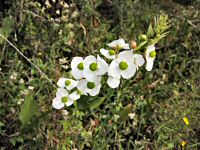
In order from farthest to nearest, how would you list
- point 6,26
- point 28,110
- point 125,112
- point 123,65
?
1. point 6,26
2. point 125,112
3. point 28,110
4. point 123,65

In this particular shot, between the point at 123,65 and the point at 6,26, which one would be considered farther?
the point at 6,26

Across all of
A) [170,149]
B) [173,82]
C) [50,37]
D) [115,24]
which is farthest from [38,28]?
[170,149]

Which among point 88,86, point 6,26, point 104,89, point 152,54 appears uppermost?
point 6,26

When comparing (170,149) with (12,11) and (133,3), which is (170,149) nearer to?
(133,3)

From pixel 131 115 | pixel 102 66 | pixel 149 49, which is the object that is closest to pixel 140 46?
pixel 149 49

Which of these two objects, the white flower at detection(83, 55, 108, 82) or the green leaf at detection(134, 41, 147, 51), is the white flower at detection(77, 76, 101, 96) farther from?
the green leaf at detection(134, 41, 147, 51)

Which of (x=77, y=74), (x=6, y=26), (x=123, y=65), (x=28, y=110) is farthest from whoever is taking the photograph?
(x=6, y=26)

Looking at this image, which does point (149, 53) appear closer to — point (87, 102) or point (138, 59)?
point (138, 59)
